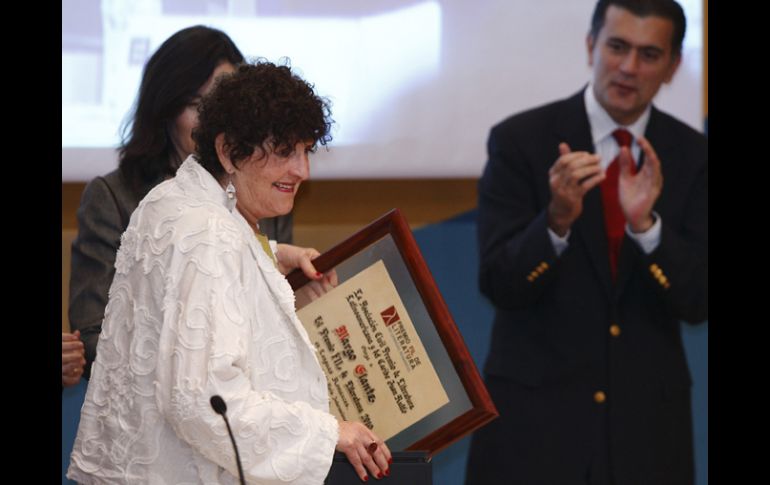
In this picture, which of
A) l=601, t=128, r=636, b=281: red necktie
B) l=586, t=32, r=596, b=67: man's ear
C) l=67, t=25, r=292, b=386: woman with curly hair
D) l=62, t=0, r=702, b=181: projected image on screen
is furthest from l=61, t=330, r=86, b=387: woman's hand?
l=586, t=32, r=596, b=67: man's ear

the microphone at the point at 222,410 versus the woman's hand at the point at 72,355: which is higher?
the microphone at the point at 222,410

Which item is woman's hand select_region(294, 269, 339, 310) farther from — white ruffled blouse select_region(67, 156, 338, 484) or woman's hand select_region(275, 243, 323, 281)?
white ruffled blouse select_region(67, 156, 338, 484)

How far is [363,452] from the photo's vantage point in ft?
5.99

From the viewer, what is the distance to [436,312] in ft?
7.39

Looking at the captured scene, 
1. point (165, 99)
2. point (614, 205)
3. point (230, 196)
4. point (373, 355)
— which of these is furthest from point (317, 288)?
point (614, 205)

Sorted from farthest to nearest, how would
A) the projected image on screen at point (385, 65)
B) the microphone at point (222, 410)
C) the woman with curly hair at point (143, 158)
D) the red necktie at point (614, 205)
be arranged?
the projected image on screen at point (385, 65)
the red necktie at point (614, 205)
the woman with curly hair at point (143, 158)
the microphone at point (222, 410)

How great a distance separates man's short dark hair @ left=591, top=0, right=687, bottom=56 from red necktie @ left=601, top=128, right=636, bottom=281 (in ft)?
1.03

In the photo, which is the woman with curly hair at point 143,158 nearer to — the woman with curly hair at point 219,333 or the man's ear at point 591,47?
the woman with curly hair at point 219,333

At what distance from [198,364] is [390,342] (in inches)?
25.9

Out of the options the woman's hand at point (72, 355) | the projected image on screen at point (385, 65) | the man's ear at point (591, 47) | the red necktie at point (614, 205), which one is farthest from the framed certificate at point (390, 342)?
the man's ear at point (591, 47)

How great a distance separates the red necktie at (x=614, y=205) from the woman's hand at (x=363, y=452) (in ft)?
4.96

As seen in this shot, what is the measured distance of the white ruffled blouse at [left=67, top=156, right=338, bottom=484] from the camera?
5.54 ft

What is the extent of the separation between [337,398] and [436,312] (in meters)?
0.26

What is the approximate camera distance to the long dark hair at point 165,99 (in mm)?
2461
